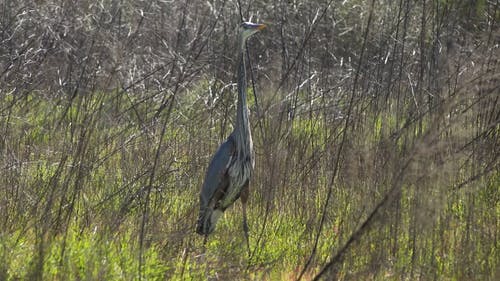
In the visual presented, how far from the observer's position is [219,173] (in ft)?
18.2

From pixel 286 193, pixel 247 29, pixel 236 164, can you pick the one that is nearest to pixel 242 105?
pixel 236 164

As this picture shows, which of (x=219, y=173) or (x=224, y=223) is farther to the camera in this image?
(x=224, y=223)

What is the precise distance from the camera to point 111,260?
3943mm

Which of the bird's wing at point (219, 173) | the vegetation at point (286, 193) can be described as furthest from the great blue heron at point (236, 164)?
the vegetation at point (286, 193)

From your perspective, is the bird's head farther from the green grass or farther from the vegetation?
the green grass

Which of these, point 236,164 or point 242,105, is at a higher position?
point 242,105

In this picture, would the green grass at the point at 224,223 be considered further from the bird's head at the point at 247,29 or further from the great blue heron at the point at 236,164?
the bird's head at the point at 247,29

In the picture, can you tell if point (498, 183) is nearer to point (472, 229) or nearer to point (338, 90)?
point (472, 229)

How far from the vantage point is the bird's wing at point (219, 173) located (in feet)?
18.1

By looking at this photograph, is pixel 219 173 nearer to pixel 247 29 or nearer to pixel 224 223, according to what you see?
pixel 224 223

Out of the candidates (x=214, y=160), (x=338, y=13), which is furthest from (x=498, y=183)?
(x=338, y=13)

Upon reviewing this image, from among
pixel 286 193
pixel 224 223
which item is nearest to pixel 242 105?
pixel 286 193

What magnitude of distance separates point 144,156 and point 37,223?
1.87m

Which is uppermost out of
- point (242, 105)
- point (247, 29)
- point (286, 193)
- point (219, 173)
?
point (247, 29)
